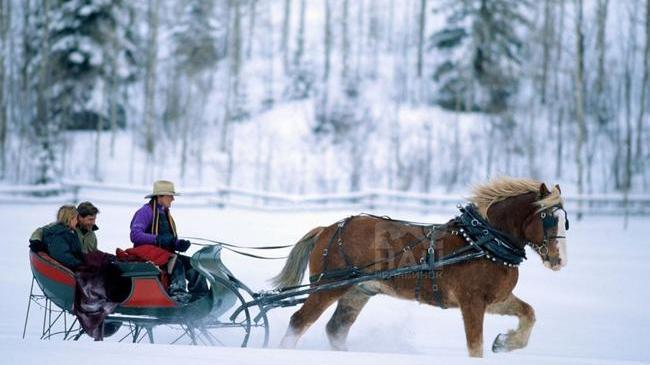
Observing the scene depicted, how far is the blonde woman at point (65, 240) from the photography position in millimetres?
5980

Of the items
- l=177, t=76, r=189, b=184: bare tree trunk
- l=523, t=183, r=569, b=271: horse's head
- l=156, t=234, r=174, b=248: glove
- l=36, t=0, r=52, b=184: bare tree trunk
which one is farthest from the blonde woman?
l=177, t=76, r=189, b=184: bare tree trunk

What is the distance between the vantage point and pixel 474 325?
5812 mm

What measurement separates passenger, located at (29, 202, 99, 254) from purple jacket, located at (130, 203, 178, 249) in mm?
375

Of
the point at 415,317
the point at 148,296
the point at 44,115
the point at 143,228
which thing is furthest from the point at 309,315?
the point at 44,115

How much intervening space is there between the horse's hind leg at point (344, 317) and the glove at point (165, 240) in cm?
180

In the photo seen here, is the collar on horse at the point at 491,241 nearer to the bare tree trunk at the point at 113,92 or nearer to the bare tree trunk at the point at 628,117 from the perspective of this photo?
the bare tree trunk at the point at 628,117

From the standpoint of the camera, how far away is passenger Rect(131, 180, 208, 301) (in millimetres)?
6281

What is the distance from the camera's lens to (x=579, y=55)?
1634 centimetres

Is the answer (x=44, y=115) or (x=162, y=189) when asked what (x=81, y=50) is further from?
(x=162, y=189)

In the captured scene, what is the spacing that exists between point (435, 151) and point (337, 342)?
17749 millimetres

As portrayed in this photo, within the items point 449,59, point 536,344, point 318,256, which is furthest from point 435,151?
point 318,256

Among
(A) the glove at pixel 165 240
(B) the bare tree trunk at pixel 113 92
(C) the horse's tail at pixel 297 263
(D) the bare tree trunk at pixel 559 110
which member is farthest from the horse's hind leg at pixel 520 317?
(B) the bare tree trunk at pixel 113 92

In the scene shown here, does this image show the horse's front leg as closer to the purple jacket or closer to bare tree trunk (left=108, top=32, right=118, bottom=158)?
the purple jacket

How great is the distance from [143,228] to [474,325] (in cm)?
311
